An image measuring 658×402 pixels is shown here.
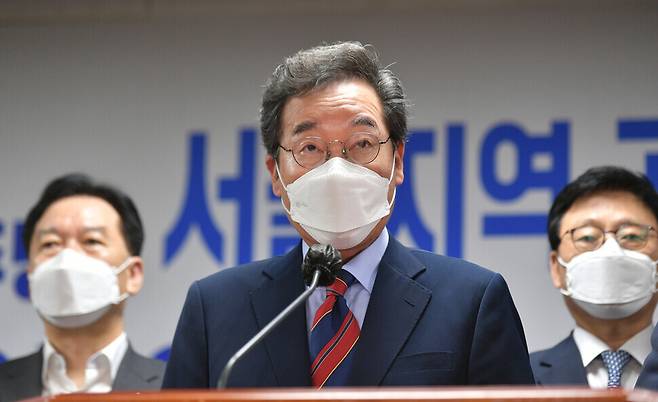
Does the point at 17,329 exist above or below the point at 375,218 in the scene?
below

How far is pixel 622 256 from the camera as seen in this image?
357 centimetres

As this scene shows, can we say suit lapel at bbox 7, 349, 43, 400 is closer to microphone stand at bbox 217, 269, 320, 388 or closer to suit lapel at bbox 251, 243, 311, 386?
suit lapel at bbox 251, 243, 311, 386

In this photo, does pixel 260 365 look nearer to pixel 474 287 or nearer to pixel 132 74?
pixel 474 287

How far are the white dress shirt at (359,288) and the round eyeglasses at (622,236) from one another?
128 cm

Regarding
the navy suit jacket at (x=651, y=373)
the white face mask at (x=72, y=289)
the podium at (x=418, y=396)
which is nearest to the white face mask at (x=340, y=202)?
the navy suit jacket at (x=651, y=373)

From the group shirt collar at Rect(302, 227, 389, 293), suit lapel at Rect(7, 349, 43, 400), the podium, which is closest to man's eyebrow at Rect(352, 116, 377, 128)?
shirt collar at Rect(302, 227, 389, 293)

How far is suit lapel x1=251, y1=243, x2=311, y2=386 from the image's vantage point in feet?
7.77

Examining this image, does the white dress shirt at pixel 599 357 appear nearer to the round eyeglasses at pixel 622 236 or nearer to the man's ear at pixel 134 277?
the round eyeglasses at pixel 622 236

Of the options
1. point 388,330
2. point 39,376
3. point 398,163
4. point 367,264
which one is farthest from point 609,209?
point 39,376

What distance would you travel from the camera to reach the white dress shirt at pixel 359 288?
2.49 metres

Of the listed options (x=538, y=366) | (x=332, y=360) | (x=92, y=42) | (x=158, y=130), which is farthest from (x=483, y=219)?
(x=332, y=360)

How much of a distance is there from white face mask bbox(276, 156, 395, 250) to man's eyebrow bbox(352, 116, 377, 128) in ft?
0.30

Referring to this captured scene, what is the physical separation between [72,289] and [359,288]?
4.99ft

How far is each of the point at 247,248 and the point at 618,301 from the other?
1546mm
